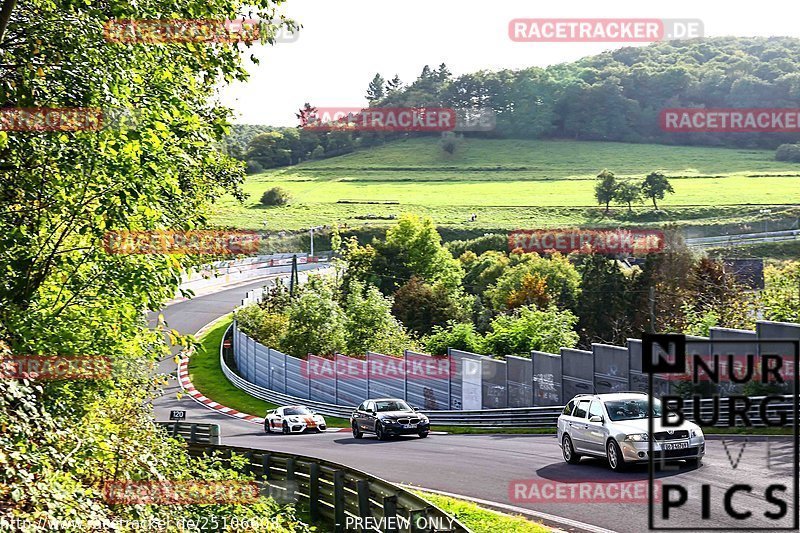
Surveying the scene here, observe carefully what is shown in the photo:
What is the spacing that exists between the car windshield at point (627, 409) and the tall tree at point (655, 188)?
402 ft

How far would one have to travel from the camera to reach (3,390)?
28.8 ft

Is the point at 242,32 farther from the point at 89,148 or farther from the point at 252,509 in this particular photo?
the point at 252,509

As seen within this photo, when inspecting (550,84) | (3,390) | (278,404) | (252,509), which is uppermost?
(550,84)

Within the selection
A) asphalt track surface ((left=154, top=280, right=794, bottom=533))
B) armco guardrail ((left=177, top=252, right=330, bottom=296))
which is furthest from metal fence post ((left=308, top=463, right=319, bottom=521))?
armco guardrail ((left=177, top=252, right=330, bottom=296))

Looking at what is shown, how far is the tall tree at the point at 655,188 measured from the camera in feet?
452

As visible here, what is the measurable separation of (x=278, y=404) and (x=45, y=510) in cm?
4564

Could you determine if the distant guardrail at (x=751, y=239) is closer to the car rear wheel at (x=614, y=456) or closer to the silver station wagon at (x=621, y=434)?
the silver station wagon at (x=621, y=434)

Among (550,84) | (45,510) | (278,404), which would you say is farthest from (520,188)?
(45,510)

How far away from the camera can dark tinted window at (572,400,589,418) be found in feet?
63.8
